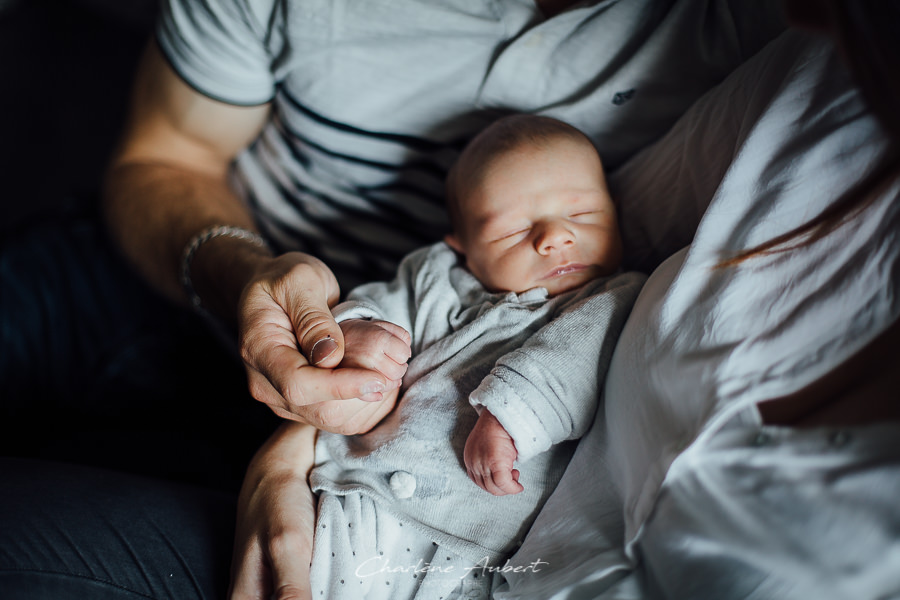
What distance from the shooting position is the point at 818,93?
1.76 ft

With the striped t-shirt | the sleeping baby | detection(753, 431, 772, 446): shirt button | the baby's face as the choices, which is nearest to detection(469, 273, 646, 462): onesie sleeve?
the sleeping baby

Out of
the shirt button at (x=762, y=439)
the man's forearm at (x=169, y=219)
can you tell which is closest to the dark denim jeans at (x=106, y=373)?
the man's forearm at (x=169, y=219)

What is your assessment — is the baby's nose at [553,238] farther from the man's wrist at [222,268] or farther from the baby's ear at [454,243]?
the man's wrist at [222,268]

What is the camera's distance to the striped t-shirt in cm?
80

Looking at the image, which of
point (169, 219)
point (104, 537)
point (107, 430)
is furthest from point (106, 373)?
point (104, 537)

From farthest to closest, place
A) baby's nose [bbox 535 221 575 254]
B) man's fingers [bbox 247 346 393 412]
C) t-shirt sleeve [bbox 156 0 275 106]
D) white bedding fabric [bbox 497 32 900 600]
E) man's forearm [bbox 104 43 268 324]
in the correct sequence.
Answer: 1. man's forearm [bbox 104 43 268 324]
2. t-shirt sleeve [bbox 156 0 275 106]
3. baby's nose [bbox 535 221 575 254]
4. man's fingers [bbox 247 346 393 412]
5. white bedding fabric [bbox 497 32 900 600]

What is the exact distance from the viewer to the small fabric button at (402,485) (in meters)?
0.66

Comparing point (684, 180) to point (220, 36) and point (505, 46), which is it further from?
point (220, 36)

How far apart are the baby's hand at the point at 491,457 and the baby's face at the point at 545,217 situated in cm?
23

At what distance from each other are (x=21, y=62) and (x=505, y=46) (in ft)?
5.01

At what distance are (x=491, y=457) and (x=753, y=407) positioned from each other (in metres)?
0.27

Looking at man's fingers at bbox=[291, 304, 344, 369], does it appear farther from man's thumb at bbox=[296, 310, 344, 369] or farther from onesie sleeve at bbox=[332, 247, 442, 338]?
onesie sleeve at bbox=[332, 247, 442, 338]

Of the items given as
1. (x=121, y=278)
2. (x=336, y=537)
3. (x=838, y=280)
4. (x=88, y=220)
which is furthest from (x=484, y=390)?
(x=88, y=220)

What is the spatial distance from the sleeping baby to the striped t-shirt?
0.09 metres
